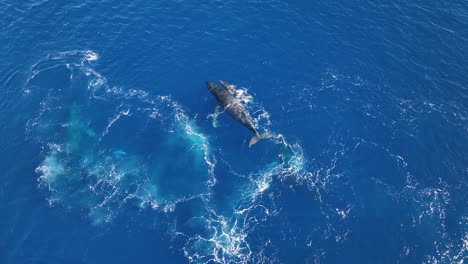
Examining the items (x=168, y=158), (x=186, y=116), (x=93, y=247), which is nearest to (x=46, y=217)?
(x=93, y=247)

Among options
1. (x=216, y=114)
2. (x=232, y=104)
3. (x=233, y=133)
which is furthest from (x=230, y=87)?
(x=233, y=133)

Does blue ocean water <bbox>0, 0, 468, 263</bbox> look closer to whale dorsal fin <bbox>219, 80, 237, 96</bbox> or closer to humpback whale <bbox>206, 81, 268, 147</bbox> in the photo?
humpback whale <bbox>206, 81, 268, 147</bbox>

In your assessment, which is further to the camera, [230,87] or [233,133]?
[230,87]

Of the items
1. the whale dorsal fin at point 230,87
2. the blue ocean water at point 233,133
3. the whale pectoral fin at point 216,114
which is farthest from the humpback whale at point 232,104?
the blue ocean water at point 233,133

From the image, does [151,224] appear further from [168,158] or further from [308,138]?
[308,138]

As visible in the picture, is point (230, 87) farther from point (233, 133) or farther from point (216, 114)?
point (233, 133)

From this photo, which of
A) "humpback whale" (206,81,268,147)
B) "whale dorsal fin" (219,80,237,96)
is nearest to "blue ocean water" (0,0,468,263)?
"humpback whale" (206,81,268,147)
